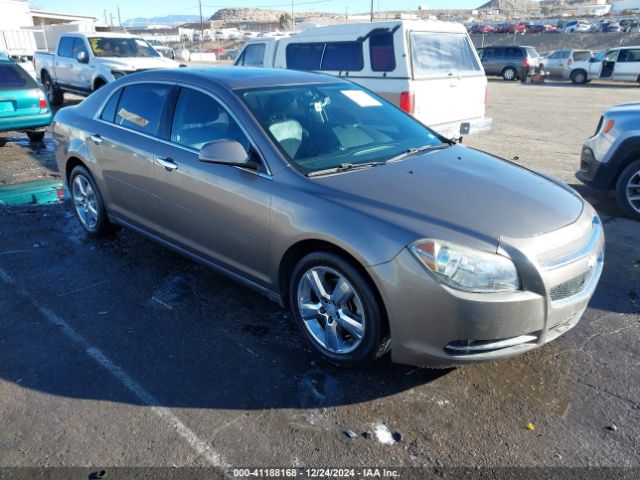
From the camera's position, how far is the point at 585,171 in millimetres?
6254

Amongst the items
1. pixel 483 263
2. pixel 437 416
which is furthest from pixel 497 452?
pixel 483 263

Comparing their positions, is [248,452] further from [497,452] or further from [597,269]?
[597,269]

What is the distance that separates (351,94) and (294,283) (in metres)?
1.83

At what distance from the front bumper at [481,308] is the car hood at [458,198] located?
144 millimetres

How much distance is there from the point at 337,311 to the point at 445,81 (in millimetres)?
6205

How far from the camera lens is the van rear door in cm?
804

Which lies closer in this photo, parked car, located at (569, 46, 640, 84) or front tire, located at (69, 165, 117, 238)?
front tire, located at (69, 165, 117, 238)

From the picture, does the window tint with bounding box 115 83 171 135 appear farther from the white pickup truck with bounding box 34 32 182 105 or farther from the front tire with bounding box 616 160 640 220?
the white pickup truck with bounding box 34 32 182 105

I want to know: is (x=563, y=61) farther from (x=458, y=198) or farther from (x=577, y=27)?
(x=577, y=27)

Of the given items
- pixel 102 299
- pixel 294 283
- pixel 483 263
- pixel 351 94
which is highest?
pixel 351 94

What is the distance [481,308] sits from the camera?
2.60 metres

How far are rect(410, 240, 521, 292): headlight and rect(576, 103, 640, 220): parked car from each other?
408 centimetres

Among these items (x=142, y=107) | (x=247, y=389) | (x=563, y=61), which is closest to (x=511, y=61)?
(x=563, y=61)

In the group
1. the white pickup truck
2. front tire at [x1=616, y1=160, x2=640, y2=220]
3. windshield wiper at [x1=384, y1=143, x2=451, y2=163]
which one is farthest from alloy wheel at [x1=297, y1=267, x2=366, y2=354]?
the white pickup truck
